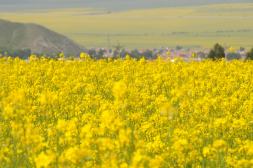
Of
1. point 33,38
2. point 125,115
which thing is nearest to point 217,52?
point 125,115

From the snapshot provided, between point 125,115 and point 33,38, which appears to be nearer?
point 125,115

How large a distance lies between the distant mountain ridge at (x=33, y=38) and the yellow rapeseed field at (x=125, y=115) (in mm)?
108500

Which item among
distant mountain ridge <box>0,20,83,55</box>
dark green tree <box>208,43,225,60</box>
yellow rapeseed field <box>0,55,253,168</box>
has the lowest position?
yellow rapeseed field <box>0,55,253,168</box>

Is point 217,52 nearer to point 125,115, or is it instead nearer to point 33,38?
point 125,115

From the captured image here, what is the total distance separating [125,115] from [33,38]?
125 metres

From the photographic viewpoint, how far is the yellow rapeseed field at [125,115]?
680 centimetres

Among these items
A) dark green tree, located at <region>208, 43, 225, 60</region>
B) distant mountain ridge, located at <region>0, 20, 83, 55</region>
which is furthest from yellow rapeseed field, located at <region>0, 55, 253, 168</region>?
distant mountain ridge, located at <region>0, 20, 83, 55</region>

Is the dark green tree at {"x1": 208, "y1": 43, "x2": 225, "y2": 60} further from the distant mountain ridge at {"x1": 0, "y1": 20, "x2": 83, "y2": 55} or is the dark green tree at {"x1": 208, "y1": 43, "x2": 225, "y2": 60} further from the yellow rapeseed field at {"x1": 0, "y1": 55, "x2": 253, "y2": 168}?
the distant mountain ridge at {"x1": 0, "y1": 20, "x2": 83, "y2": 55}

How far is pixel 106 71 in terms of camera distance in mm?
16375

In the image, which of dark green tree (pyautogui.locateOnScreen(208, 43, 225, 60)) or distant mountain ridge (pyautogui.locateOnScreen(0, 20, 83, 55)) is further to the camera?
distant mountain ridge (pyautogui.locateOnScreen(0, 20, 83, 55))

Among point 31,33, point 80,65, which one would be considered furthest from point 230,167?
point 31,33

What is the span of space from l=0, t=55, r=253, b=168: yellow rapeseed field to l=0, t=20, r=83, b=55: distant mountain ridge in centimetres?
10850

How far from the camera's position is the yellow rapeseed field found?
680 cm

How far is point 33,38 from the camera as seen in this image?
134 m
